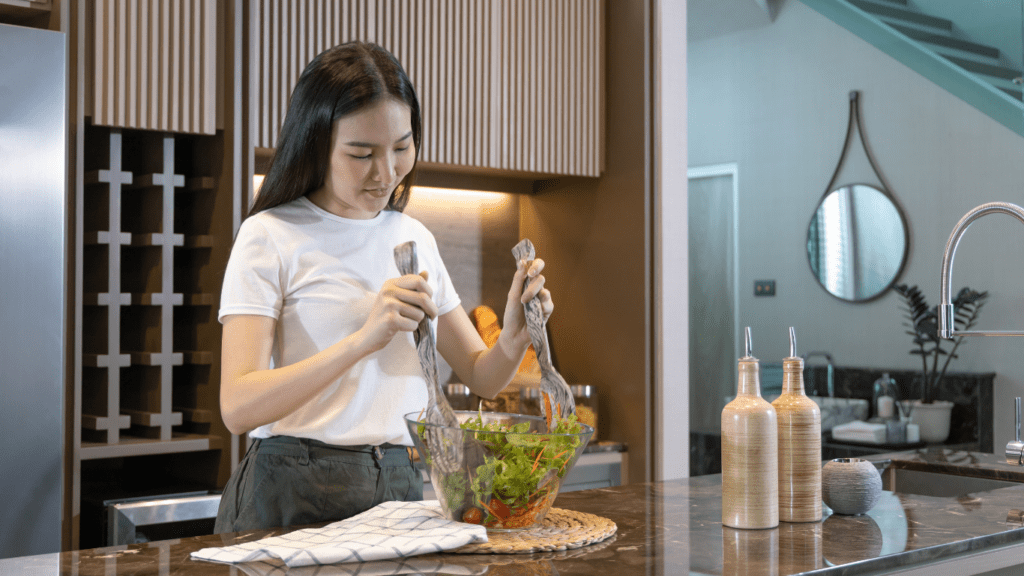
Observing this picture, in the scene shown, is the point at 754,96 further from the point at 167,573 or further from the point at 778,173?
the point at 167,573

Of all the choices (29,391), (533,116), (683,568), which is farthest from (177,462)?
(683,568)

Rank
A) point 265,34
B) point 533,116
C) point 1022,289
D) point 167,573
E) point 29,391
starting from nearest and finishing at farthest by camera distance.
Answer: point 167,573 → point 29,391 → point 265,34 → point 533,116 → point 1022,289

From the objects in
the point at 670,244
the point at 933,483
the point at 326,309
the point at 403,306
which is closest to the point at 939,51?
the point at 670,244

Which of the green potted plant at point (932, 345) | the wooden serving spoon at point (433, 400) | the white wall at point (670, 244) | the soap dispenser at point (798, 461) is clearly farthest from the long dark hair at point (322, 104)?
the green potted plant at point (932, 345)

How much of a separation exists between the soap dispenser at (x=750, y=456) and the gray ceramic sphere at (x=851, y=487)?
15cm

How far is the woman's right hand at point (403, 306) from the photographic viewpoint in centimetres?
122

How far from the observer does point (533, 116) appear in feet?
9.82

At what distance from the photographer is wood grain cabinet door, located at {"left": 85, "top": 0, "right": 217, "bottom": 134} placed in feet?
7.22

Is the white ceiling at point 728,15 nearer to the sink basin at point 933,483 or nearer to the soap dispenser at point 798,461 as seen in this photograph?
the sink basin at point 933,483

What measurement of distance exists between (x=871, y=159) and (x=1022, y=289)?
0.90 metres

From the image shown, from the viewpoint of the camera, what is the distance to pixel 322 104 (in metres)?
1.43

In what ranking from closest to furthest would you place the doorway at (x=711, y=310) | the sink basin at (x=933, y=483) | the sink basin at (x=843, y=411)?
the sink basin at (x=933, y=483)
the sink basin at (x=843, y=411)
the doorway at (x=711, y=310)

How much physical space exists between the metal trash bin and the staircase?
11.0ft

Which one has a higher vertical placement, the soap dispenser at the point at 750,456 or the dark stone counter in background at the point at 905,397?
the soap dispenser at the point at 750,456
